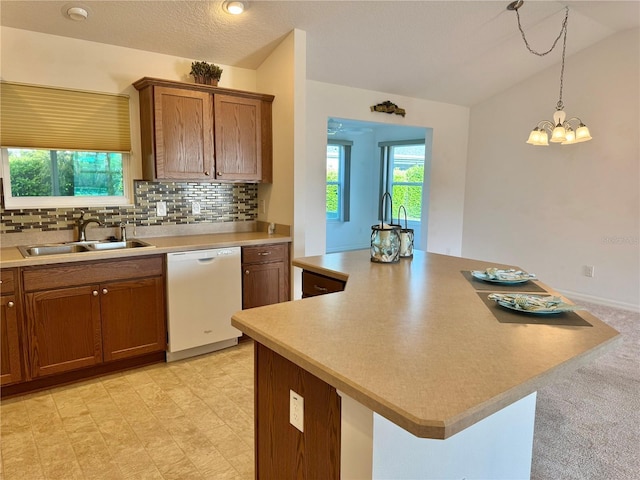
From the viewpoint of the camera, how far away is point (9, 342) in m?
2.47

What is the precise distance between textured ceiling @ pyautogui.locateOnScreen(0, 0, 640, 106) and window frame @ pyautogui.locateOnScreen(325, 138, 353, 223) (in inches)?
99.3

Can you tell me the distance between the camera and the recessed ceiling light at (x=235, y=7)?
278 cm

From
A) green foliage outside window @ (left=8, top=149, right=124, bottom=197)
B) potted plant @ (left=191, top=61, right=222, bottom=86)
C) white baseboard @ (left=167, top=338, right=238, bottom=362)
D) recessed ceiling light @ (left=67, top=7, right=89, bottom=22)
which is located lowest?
white baseboard @ (left=167, top=338, right=238, bottom=362)

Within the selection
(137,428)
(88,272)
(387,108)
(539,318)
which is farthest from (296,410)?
(387,108)

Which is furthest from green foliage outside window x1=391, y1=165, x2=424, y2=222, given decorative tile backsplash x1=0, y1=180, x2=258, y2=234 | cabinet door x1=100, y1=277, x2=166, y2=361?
cabinet door x1=100, y1=277, x2=166, y2=361

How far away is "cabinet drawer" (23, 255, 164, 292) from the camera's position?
2.50 metres

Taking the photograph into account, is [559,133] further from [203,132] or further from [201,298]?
[201,298]

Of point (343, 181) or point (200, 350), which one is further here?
point (343, 181)

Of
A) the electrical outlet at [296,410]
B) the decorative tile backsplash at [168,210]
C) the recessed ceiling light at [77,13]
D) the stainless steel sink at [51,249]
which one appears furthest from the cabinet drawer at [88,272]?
the electrical outlet at [296,410]

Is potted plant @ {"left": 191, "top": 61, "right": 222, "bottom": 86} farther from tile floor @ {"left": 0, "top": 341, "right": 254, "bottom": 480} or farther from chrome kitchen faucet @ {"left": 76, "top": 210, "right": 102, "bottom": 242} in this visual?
tile floor @ {"left": 0, "top": 341, "right": 254, "bottom": 480}

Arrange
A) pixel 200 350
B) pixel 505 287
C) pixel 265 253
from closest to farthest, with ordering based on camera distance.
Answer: pixel 505 287 → pixel 200 350 → pixel 265 253

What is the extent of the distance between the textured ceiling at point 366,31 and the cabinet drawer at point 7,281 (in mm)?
1605

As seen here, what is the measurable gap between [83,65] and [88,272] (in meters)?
1.51

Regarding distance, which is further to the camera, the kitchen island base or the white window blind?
the white window blind
